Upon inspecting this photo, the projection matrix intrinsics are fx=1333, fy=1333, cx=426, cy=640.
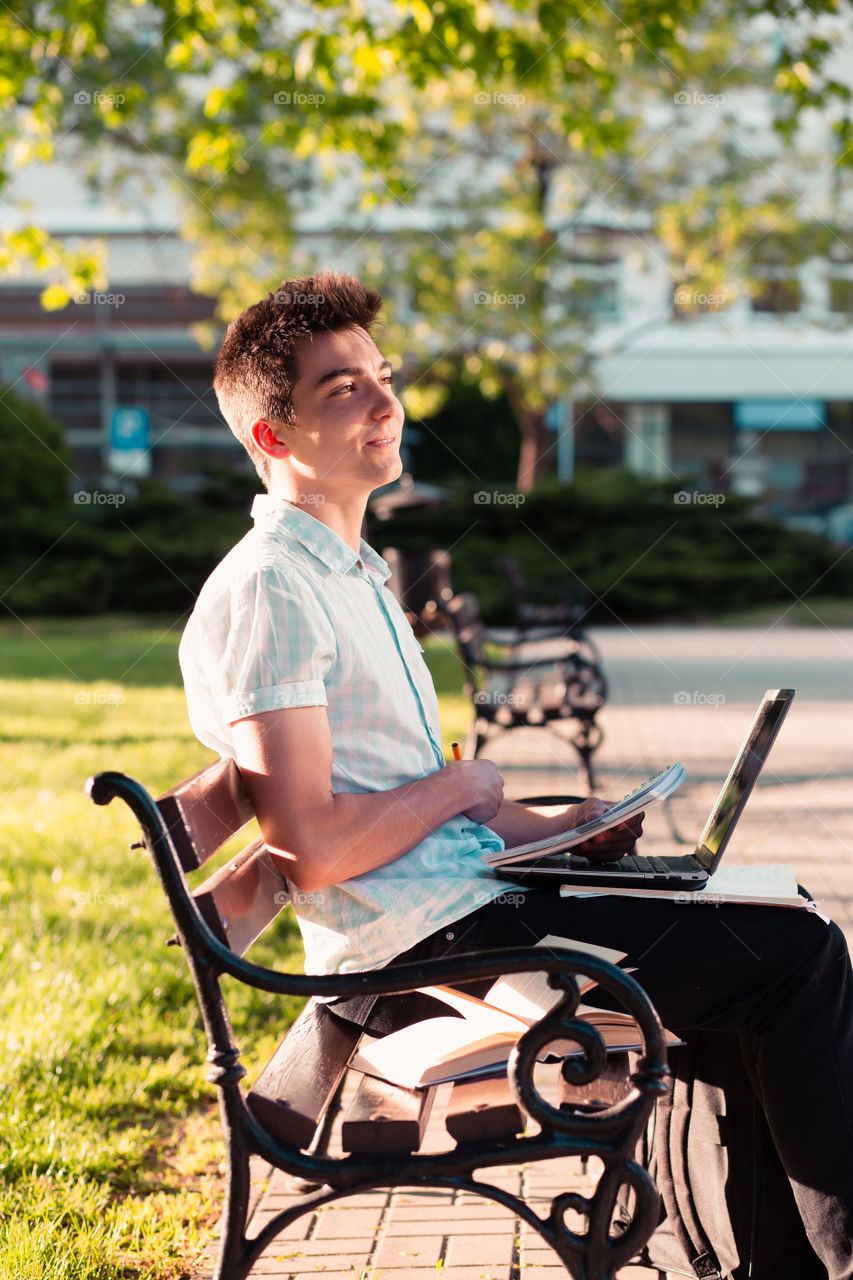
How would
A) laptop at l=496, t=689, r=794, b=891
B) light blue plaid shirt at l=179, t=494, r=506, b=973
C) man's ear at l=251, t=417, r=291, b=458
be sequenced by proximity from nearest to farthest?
light blue plaid shirt at l=179, t=494, r=506, b=973 < laptop at l=496, t=689, r=794, b=891 < man's ear at l=251, t=417, r=291, b=458

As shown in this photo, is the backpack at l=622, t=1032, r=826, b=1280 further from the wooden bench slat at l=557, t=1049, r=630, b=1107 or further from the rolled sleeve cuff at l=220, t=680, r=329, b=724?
the rolled sleeve cuff at l=220, t=680, r=329, b=724

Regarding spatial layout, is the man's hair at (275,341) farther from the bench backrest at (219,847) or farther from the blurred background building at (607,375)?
the blurred background building at (607,375)

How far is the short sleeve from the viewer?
207 cm

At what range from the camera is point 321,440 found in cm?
240

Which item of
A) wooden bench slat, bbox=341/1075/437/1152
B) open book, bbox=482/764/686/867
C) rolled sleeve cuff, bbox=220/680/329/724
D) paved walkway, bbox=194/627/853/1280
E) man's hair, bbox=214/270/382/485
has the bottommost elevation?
paved walkway, bbox=194/627/853/1280

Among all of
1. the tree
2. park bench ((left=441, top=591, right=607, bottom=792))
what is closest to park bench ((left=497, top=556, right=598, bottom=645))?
park bench ((left=441, top=591, right=607, bottom=792))

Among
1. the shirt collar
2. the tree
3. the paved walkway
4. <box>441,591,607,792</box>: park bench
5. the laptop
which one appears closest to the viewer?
the laptop

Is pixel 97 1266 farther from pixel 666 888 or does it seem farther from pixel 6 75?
pixel 6 75

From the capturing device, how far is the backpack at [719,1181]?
2.28 m

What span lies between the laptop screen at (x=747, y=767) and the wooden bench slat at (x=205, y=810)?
2.61 ft

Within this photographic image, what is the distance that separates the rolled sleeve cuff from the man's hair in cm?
58

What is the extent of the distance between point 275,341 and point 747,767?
1.13 meters

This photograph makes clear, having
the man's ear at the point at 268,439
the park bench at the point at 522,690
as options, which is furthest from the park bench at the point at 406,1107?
the park bench at the point at 522,690

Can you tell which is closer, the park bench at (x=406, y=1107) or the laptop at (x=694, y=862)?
the park bench at (x=406, y=1107)
